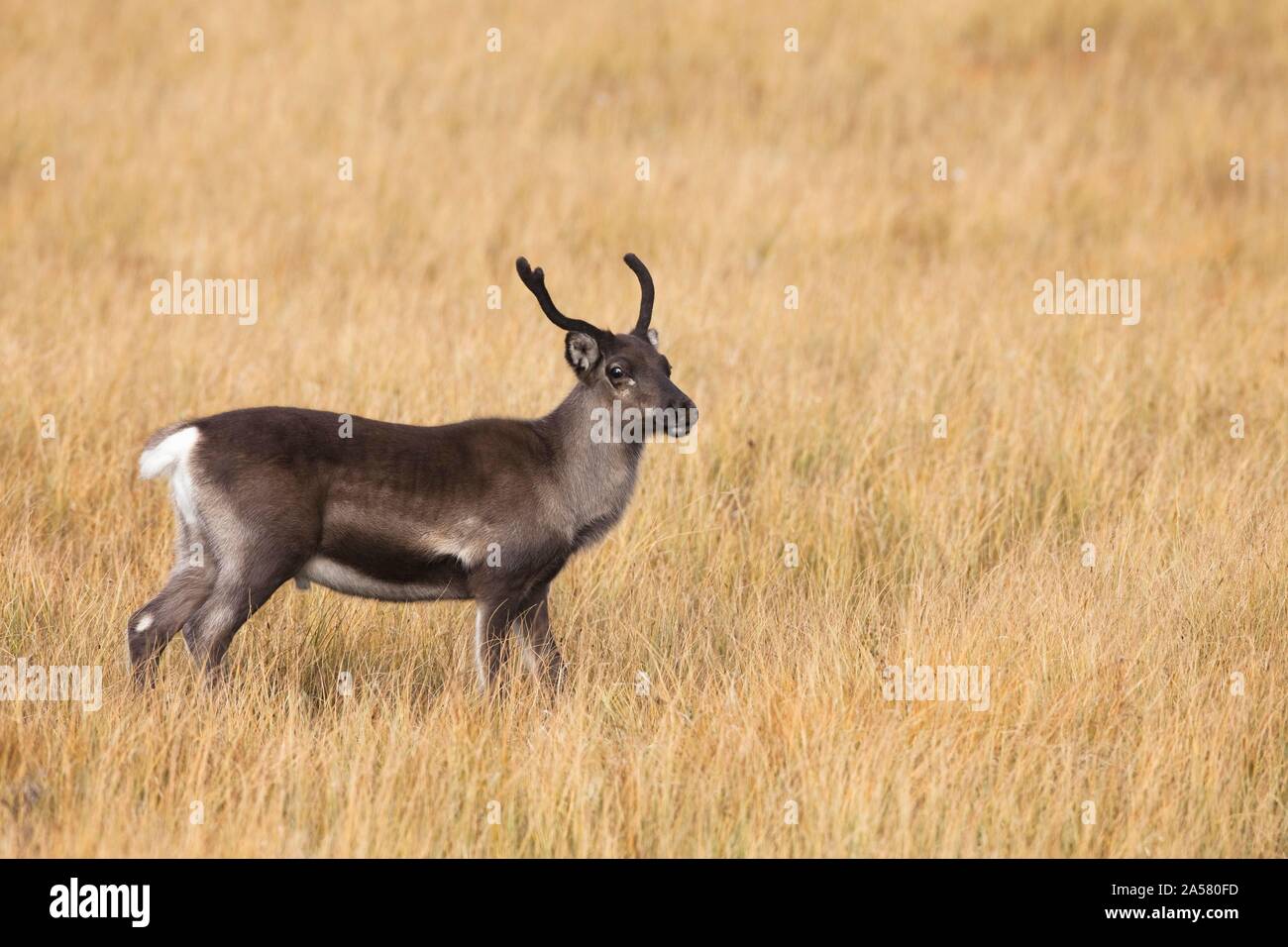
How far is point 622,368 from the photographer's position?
19.5 feet

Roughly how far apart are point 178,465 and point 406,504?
805 millimetres

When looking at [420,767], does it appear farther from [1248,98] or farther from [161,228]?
[1248,98]

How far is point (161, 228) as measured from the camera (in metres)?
12.2

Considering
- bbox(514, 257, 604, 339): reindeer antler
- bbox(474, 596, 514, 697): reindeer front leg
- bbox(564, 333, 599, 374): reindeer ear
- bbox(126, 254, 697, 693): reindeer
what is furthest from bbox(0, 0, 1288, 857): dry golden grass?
bbox(514, 257, 604, 339): reindeer antler

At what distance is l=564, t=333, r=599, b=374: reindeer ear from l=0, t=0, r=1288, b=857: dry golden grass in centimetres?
114

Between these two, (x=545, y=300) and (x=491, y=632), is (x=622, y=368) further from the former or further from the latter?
(x=491, y=632)

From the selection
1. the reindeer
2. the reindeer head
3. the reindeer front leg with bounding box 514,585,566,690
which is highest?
the reindeer head

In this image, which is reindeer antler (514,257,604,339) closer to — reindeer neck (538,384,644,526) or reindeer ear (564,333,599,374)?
reindeer ear (564,333,599,374)

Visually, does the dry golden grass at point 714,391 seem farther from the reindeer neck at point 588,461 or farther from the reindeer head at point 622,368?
the reindeer head at point 622,368

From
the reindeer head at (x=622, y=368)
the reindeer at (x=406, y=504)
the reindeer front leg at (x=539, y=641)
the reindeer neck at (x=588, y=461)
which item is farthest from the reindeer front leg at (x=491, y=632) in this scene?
the reindeer head at (x=622, y=368)

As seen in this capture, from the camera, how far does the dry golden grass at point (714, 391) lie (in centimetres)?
481

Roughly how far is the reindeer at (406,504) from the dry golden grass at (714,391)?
31 centimetres

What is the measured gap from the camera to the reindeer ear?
5977mm

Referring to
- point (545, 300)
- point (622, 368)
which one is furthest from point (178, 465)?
point (622, 368)
